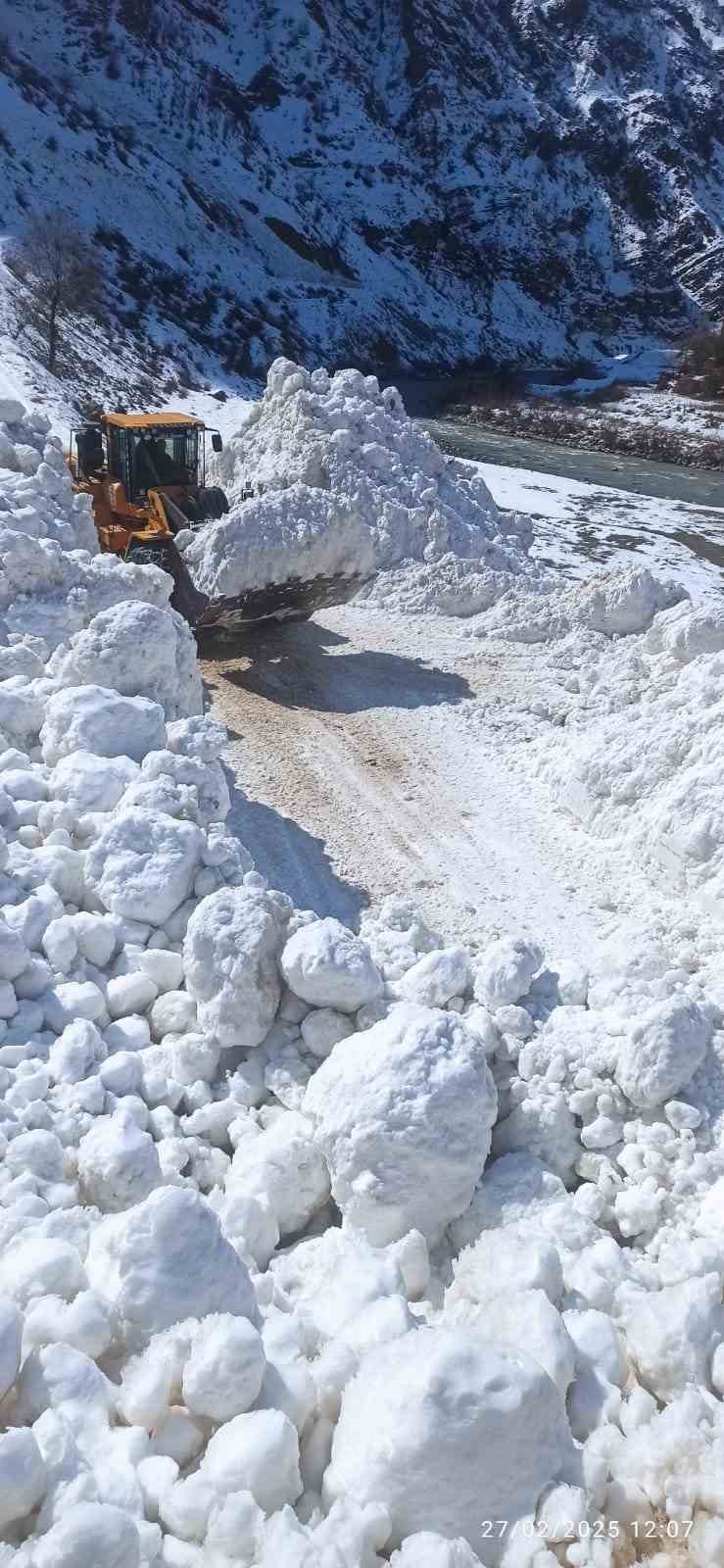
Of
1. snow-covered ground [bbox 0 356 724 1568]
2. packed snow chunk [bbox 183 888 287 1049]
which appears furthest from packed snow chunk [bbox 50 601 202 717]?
packed snow chunk [bbox 183 888 287 1049]

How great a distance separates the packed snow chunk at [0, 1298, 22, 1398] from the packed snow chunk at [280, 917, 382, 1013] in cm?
213

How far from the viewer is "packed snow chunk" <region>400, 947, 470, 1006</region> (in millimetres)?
5426

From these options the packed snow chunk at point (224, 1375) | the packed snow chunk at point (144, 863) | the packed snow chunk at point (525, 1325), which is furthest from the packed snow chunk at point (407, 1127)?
the packed snow chunk at point (144, 863)

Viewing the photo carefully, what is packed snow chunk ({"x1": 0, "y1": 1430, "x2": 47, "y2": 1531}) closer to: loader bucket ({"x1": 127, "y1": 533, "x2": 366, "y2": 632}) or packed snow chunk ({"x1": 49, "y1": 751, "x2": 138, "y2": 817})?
packed snow chunk ({"x1": 49, "y1": 751, "x2": 138, "y2": 817})

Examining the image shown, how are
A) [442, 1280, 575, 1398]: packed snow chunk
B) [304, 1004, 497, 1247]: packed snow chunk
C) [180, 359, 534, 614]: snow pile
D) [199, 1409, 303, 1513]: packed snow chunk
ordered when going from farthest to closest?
[180, 359, 534, 614]: snow pile
[304, 1004, 497, 1247]: packed snow chunk
[442, 1280, 575, 1398]: packed snow chunk
[199, 1409, 303, 1513]: packed snow chunk

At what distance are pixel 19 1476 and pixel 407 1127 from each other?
1891mm

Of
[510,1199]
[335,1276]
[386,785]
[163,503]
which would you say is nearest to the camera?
[335,1276]

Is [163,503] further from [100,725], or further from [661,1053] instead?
[661,1053]

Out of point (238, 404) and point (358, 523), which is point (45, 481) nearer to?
point (358, 523)

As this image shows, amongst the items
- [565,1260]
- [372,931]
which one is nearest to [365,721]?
[372,931]

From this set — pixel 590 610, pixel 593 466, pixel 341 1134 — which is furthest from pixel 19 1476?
pixel 593 466

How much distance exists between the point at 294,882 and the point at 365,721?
323 centimetres

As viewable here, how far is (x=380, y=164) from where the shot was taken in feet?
229
